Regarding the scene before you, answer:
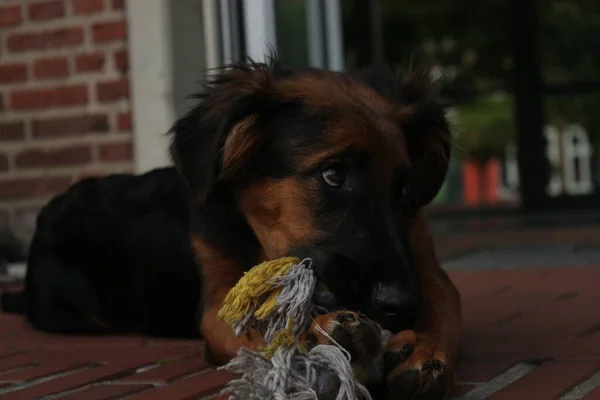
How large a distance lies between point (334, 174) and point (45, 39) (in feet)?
11.2

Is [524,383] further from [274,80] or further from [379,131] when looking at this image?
[274,80]

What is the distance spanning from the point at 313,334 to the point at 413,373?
0.82 feet

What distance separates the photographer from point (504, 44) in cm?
1161

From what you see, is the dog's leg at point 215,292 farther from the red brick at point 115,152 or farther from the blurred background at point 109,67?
the red brick at point 115,152

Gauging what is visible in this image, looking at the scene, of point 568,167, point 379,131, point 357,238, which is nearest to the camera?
point 357,238

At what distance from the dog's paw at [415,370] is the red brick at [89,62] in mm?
3588

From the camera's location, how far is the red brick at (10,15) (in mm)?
5953

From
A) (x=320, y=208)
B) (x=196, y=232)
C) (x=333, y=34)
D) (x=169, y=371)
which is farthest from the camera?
(x=333, y=34)

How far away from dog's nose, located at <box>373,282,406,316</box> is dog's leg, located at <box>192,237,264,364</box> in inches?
21.5

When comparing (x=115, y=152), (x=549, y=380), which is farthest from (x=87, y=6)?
(x=549, y=380)

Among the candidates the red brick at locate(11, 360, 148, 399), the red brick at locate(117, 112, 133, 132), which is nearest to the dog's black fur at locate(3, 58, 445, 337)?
the red brick at locate(11, 360, 148, 399)

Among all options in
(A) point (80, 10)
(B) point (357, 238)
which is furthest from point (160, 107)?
(B) point (357, 238)

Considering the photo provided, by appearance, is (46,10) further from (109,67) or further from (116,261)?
(116,261)

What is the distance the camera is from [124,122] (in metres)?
5.68
